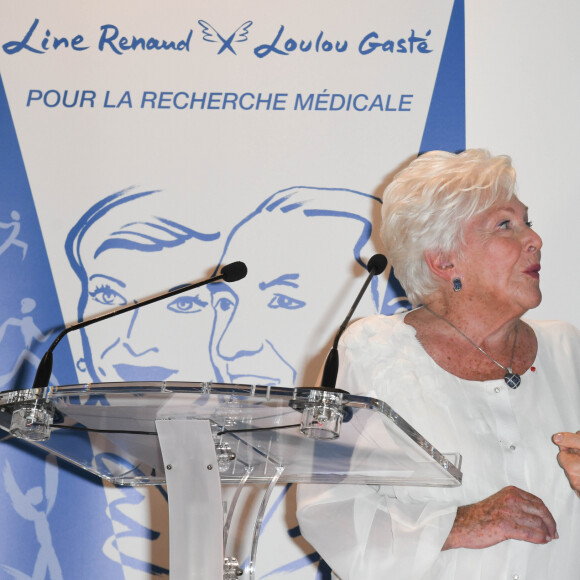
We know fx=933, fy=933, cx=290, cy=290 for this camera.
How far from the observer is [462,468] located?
2275mm

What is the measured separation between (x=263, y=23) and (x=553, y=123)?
104cm

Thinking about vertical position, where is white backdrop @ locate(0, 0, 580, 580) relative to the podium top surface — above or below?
above

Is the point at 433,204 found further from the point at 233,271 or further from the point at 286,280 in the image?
the point at 233,271

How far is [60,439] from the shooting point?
1729 millimetres

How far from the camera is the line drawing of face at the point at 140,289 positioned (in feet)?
9.86

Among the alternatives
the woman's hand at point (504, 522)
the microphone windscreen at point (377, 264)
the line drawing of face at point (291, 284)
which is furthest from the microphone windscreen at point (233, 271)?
the line drawing of face at point (291, 284)

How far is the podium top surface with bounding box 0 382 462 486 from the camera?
4.70ft

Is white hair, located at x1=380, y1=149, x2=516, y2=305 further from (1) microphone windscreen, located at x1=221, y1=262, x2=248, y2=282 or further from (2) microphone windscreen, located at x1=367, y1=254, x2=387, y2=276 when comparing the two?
(1) microphone windscreen, located at x1=221, y1=262, x2=248, y2=282

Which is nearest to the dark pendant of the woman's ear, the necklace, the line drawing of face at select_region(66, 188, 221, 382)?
the necklace

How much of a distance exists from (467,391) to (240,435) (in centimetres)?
91

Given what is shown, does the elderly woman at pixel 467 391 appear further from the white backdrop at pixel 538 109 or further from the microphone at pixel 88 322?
the microphone at pixel 88 322

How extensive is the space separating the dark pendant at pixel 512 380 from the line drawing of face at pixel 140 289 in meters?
0.99

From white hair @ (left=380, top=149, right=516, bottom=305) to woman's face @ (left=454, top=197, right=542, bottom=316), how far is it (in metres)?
0.03

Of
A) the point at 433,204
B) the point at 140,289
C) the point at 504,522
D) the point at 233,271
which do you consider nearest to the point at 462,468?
the point at 504,522
